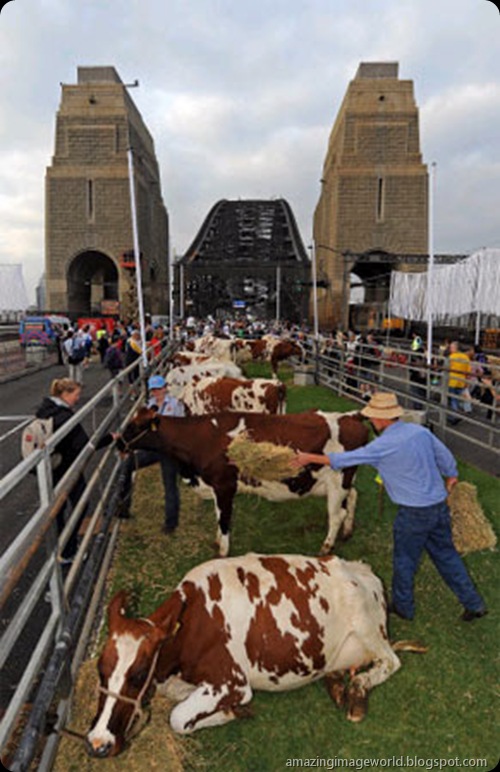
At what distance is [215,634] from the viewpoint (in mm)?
3543

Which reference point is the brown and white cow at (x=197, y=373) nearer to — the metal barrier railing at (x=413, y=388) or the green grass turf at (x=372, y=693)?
the metal barrier railing at (x=413, y=388)

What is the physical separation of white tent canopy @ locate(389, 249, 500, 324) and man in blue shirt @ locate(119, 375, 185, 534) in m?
9.29

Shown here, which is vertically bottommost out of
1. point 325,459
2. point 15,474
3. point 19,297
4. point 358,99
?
point 325,459

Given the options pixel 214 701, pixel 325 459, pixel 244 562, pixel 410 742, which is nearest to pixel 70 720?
pixel 214 701

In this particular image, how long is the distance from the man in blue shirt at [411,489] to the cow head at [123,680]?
2.10m

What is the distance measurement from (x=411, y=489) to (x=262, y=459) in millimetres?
1618

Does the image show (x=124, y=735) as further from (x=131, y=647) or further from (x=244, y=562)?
(x=244, y=562)

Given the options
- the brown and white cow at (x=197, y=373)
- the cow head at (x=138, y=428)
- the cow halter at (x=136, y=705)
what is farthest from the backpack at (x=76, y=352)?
the cow halter at (x=136, y=705)

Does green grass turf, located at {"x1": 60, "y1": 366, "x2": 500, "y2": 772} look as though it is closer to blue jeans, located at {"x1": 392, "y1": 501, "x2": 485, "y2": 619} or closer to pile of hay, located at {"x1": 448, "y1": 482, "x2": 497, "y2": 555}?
pile of hay, located at {"x1": 448, "y1": 482, "x2": 497, "y2": 555}

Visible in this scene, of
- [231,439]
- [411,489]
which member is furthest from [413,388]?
[411,489]

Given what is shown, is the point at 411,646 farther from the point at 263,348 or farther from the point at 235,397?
the point at 263,348

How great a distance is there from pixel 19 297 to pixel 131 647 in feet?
146

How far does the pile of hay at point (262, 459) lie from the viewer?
5.35 metres

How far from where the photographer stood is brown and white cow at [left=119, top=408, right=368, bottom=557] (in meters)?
5.85
